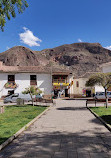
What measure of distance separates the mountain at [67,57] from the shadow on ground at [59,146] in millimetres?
75489

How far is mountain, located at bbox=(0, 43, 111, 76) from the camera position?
310ft

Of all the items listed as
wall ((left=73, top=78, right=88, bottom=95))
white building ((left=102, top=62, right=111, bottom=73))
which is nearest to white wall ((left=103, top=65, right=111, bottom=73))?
white building ((left=102, top=62, right=111, bottom=73))

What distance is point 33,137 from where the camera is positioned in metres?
5.68

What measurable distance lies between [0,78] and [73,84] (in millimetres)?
18343

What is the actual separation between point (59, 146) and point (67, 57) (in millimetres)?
104729

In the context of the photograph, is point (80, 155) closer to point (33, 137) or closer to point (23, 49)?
point (33, 137)

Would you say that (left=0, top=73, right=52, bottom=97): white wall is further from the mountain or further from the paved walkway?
the mountain

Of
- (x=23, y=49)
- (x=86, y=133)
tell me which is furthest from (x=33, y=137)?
(x=23, y=49)

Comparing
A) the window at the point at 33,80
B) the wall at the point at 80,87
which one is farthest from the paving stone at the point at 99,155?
the wall at the point at 80,87

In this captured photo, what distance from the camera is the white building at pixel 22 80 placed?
3341cm

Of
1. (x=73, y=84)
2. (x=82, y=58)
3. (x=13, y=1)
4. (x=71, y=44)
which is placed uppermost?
(x=71, y=44)

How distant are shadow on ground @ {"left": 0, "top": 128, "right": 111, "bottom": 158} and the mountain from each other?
75.5 m

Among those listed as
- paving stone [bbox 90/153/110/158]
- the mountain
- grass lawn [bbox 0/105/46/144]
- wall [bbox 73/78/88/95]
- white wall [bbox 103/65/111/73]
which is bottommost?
grass lawn [bbox 0/105/46/144]

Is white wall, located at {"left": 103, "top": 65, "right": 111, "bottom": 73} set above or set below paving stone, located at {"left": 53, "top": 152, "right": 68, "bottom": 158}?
above
